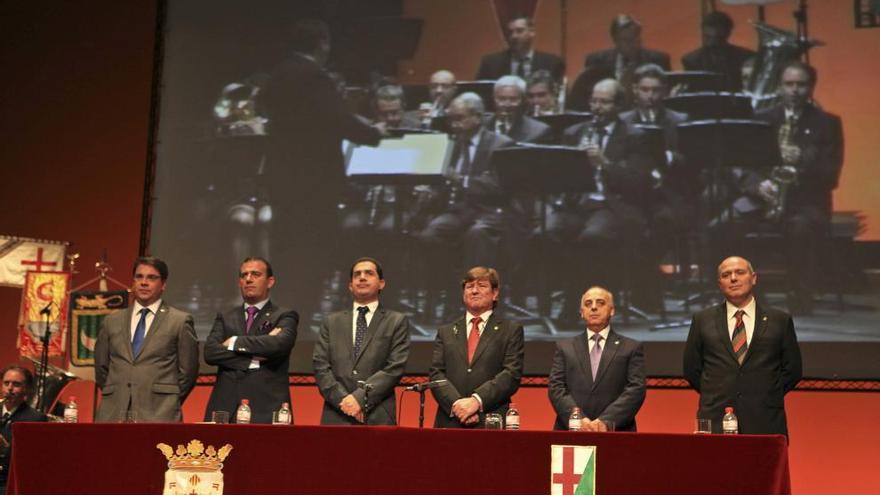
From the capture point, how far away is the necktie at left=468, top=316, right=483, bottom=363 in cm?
484

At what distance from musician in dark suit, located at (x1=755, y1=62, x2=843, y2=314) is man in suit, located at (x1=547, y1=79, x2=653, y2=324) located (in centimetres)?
73

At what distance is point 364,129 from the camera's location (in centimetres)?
672

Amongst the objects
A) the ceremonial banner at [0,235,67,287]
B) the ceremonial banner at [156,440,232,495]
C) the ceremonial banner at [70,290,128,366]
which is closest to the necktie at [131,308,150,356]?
the ceremonial banner at [156,440,232,495]

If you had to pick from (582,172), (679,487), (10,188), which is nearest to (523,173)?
(582,172)

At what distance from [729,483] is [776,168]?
2835mm

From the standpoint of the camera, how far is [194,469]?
3.95 meters

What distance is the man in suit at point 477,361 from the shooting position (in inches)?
182

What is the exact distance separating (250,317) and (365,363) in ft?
2.18

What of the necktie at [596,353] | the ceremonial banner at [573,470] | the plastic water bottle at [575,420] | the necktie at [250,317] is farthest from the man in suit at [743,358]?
the necktie at [250,317]

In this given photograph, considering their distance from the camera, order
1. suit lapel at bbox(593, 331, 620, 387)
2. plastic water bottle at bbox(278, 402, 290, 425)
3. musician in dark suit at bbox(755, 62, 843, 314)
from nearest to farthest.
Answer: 1. plastic water bottle at bbox(278, 402, 290, 425)
2. suit lapel at bbox(593, 331, 620, 387)
3. musician in dark suit at bbox(755, 62, 843, 314)

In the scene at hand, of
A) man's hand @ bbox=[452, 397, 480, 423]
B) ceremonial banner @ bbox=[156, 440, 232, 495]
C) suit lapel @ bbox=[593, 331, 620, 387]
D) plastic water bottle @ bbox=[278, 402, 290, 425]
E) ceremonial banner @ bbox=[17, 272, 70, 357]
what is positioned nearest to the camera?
ceremonial banner @ bbox=[156, 440, 232, 495]

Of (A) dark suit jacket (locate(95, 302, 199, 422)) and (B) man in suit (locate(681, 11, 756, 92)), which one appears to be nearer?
(A) dark suit jacket (locate(95, 302, 199, 422))

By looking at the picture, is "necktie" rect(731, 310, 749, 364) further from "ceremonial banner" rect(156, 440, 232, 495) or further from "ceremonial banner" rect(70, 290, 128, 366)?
"ceremonial banner" rect(70, 290, 128, 366)

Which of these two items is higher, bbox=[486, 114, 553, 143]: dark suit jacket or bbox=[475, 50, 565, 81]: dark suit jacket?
bbox=[475, 50, 565, 81]: dark suit jacket
